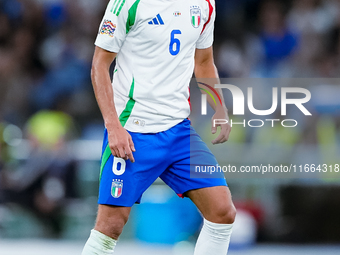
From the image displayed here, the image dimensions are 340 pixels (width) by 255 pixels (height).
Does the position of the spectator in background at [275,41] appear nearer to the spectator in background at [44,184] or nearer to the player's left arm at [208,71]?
the spectator in background at [44,184]

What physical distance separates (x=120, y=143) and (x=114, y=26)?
2.09ft

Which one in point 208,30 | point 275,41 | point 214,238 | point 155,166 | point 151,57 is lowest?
point 214,238

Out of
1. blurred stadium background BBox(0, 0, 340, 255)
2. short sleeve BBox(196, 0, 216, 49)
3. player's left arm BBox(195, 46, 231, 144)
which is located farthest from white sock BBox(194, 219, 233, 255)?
blurred stadium background BBox(0, 0, 340, 255)

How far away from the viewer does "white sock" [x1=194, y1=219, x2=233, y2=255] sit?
2997 mm

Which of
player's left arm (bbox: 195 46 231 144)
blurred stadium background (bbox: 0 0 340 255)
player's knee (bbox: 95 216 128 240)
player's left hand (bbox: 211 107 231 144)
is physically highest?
player's left arm (bbox: 195 46 231 144)

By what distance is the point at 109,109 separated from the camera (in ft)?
9.32

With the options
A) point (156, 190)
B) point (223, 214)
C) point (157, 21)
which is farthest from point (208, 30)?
point (156, 190)

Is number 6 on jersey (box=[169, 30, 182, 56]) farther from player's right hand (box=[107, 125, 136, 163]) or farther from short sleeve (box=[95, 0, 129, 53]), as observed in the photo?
player's right hand (box=[107, 125, 136, 163])

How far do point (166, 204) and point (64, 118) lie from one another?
74.4 inches

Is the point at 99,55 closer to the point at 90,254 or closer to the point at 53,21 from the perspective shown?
the point at 90,254

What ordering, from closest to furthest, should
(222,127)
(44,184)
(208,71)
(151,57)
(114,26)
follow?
1. (114,26)
2. (151,57)
3. (222,127)
4. (208,71)
5. (44,184)

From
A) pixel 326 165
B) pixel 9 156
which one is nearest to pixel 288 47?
pixel 326 165

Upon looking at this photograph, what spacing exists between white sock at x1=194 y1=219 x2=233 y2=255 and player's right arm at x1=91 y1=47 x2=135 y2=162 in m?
0.60

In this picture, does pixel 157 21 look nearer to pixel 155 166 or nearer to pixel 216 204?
pixel 155 166
